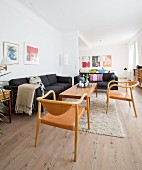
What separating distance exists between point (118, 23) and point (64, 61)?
273 cm

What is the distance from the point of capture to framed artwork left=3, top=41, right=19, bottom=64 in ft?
9.55

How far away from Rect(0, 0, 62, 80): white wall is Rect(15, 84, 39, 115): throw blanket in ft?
2.07

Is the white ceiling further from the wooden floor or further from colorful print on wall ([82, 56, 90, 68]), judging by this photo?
colorful print on wall ([82, 56, 90, 68])

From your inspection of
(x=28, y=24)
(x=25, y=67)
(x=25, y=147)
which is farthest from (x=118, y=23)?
(x=25, y=147)

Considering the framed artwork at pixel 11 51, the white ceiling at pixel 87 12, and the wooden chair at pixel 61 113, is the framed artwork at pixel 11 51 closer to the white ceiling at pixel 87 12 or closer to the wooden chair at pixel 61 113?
the white ceiling at pixel 87 12

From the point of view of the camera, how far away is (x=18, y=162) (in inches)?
54.9

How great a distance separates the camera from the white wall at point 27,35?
9.75 feet

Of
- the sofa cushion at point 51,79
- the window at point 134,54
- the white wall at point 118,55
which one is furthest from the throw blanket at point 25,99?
the white wall at point 118,55

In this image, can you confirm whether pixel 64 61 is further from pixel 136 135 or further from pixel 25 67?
pixel 136 135

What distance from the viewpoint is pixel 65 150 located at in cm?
159

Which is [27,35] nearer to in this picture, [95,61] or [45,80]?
[45,80]

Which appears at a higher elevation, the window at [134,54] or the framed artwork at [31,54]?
the window at [134,54]

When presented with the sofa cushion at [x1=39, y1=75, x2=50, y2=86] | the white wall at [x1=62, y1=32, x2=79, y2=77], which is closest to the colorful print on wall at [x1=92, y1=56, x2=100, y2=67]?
the white wall at [x1=62, y1=32, x2=79, y2=77]

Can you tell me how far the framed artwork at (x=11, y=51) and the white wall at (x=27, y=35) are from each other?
0.27 ft
